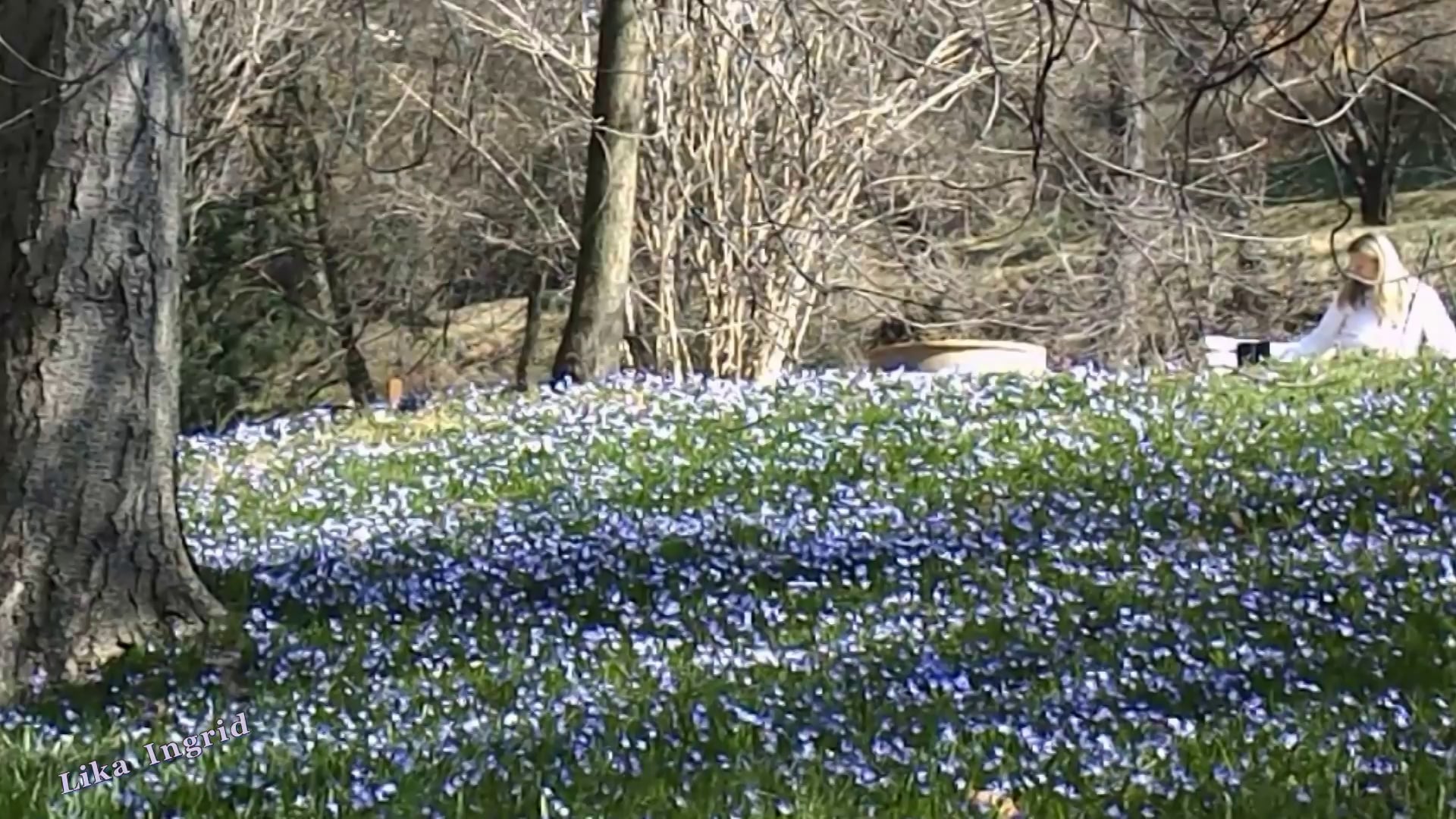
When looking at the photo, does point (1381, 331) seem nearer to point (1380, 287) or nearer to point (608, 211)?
point (1380, 287)

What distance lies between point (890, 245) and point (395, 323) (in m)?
6.83

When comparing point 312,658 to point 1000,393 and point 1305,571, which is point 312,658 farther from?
point 1000,393

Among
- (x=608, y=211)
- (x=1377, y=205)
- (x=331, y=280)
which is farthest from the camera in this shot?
(x=1377, y=205)

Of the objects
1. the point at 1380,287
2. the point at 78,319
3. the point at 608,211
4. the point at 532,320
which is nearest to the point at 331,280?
the point at 532,320

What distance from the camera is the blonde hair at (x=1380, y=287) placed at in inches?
397

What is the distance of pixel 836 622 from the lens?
5098 millimetres

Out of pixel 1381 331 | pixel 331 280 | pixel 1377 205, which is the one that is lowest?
pixel 331 280

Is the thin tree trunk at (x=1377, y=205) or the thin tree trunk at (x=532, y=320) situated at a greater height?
the thin tree trunk at (x=1377, y=205)

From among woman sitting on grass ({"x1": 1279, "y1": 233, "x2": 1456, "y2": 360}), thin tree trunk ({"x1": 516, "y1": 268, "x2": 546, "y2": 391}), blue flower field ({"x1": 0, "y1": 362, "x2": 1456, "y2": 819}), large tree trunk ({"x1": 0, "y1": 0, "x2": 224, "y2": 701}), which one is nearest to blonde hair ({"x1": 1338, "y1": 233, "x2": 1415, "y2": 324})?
woman sitting on grass ({"x1": 1279, "y1": 233, "x2": 1456, "y2": 360})

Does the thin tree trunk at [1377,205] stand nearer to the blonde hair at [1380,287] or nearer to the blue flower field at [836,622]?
the blonde hair at [1380,287]

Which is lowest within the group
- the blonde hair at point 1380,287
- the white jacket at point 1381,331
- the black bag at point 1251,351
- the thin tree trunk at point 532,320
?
the thin tree trunk at point 532,320

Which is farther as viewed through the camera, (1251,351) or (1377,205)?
(1377,205)

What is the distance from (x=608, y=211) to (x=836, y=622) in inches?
235

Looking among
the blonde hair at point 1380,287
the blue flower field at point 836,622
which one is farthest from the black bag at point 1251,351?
the blue flower field at point 836,622
